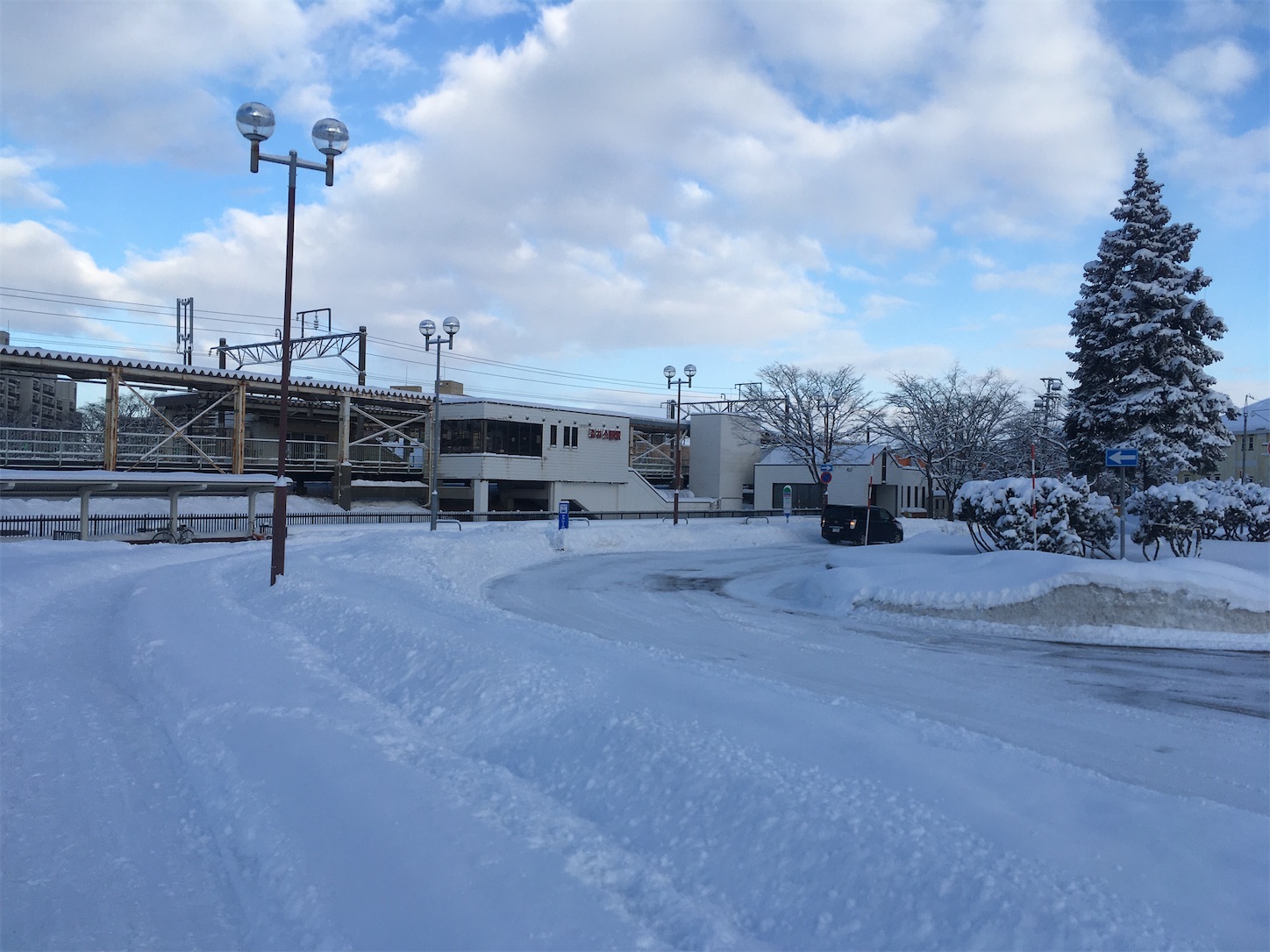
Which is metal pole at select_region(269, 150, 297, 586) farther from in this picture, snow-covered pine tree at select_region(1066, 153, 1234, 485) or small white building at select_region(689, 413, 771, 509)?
small white building at select_region(689, 413, 771, 509)

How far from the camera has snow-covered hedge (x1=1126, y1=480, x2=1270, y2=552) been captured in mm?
20141

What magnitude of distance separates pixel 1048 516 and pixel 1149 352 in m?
14.9

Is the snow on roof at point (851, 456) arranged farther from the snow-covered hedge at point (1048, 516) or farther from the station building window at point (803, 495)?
the snow-covered hedge at point (1048, 516)

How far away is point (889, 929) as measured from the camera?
4.57 meters

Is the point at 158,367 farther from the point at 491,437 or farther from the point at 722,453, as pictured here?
the point at 722,453

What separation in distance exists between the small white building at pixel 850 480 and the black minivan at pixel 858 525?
1616cm

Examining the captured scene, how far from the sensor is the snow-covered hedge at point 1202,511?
20.1 metres

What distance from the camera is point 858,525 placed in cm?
3547

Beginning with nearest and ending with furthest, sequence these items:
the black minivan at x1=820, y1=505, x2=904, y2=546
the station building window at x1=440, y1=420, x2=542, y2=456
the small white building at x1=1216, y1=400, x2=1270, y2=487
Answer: the black minivan at x1=820, y1=505, x2=904, y2=546
the station building window at x1=440, y1=420, x2=542, y2=456
the small white building at x1=1216, y1=400, x2=1270, y2=487

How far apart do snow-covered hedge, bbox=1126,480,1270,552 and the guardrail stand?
23881 mm

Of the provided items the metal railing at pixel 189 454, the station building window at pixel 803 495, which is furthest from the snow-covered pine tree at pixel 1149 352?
the metal railing at pixel 189 454

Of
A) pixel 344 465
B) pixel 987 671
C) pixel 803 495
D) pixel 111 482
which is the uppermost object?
pixel 344 465

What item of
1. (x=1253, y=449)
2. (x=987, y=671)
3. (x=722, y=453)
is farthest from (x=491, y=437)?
(x=1253, y=449)

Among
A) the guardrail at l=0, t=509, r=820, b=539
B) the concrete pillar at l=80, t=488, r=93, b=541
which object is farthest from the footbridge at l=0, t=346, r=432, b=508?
the concrete pillar at l=80, t=488, r=93, b=541
